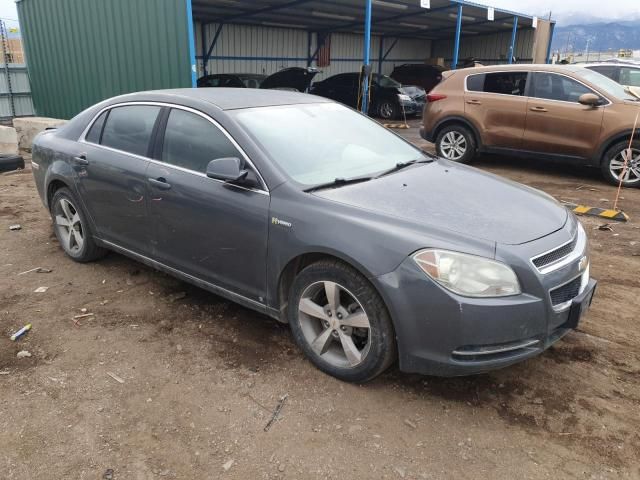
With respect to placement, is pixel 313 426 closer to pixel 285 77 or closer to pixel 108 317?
pixel 108 317

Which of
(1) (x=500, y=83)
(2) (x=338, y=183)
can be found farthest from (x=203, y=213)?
(1) (x=500, y=83)

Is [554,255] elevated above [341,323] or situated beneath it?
elevated above

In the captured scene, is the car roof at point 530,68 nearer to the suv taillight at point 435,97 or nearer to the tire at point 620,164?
the suv taillight at point 435,97

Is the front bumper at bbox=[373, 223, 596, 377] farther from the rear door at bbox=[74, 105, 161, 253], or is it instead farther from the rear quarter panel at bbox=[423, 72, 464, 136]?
the rear quarter panel at bbox=[423, 72, 464, 136]

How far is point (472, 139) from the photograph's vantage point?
8.91 metres

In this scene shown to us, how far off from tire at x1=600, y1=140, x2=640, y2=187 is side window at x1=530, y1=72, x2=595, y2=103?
0.92 m

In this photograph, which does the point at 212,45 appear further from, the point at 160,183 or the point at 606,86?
the point at 160,183

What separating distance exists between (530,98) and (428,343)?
22.3ft

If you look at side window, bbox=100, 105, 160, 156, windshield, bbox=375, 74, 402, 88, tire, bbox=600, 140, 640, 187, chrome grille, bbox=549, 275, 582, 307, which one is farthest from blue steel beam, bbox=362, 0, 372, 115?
chrome grille, bbox=549, 275, 582, 307

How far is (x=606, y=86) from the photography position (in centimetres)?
782

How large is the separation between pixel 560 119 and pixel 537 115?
0.35 m

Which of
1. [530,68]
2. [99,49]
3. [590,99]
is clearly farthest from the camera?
[99,49]

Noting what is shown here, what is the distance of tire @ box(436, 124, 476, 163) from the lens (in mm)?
8961

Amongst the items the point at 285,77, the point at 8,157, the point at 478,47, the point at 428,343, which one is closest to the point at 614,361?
the point at 428,343
